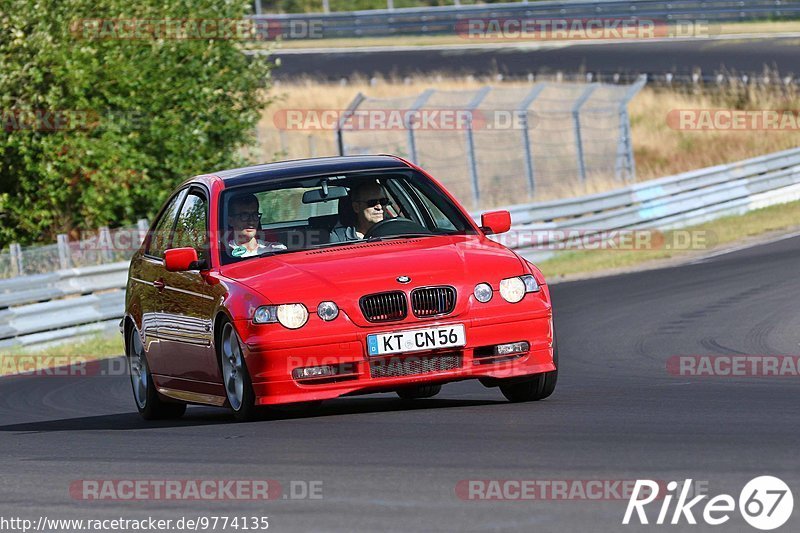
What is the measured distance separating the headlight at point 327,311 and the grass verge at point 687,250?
13365 millimetres

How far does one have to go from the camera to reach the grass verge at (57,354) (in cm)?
1708

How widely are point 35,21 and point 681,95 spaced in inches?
709

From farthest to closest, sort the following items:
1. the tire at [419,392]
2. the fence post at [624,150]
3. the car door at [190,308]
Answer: the fence post at [624,150] < the tire at [419,392] < the car door at [190,308]

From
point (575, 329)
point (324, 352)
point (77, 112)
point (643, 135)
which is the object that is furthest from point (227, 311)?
point (643, 135)

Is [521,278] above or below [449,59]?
above

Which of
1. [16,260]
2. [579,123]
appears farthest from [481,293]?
[579,123]

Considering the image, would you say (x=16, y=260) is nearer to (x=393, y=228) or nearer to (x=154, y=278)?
(x=154, y=278)

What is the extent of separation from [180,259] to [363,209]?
1.16 m

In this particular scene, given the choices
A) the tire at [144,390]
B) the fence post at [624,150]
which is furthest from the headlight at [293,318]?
the fence post at [624,150]

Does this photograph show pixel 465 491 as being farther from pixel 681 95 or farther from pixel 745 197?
pixel 681 95

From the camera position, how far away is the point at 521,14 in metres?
50.4

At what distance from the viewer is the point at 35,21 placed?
2445cm

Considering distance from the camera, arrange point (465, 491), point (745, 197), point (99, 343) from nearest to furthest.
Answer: point (465, 491), point (99, 343), point (745, 197)

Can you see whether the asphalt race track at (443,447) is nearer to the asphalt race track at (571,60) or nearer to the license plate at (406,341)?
the license plate at (406,341)
